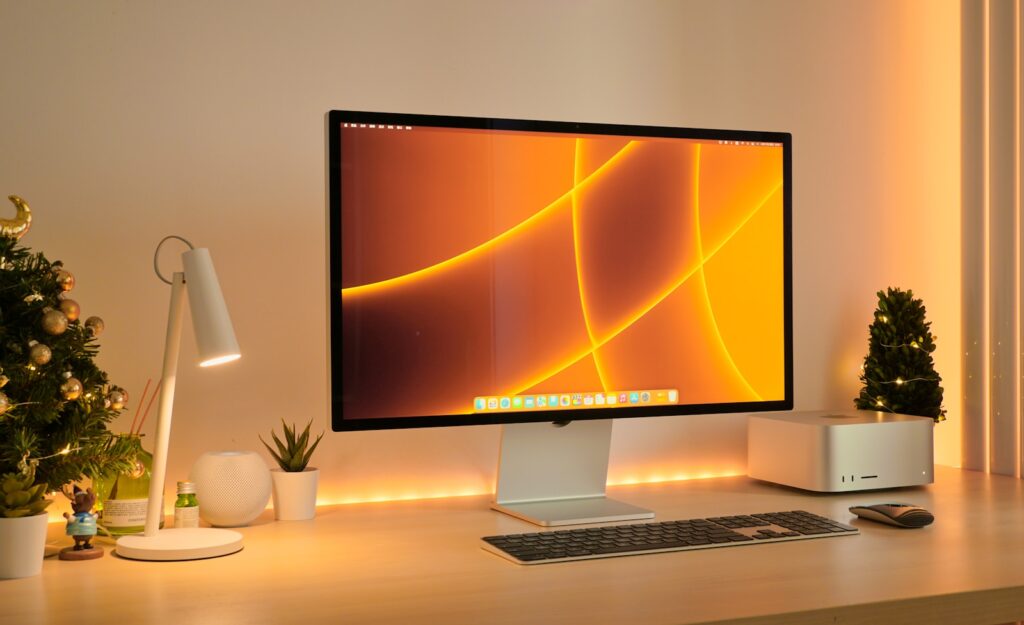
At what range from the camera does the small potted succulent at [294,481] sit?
1.55 meters

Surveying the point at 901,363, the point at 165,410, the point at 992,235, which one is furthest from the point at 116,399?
the point at 992,235

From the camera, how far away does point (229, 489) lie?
4.85 feet

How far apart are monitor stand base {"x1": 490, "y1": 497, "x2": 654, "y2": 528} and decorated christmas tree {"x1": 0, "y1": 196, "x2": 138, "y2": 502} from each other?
54 centimetres

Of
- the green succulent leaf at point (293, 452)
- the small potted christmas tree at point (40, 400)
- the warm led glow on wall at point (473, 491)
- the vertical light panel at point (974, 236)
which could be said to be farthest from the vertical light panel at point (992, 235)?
the small potted christmas tree at point (40, 400)

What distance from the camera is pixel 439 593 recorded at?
1.12 meters

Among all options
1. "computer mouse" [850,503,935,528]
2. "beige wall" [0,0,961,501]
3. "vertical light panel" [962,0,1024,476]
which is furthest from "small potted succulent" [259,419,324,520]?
"vertical light panel" [962,0,1024,476]

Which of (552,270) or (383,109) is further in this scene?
(383,109)

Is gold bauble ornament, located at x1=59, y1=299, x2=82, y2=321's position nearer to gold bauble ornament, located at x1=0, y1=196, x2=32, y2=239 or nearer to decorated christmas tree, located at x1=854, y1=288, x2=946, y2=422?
gold bauble ornament, located at x1=0, y1=196, x2=32, y2=239

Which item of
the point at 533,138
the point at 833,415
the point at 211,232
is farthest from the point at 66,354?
the point at 833,415

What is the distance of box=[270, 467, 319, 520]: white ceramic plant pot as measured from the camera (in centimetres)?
155

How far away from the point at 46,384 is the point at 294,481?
39 centimetres

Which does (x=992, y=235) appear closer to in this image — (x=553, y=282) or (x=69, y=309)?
(x=553, y=282)

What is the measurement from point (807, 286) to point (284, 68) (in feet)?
3.45

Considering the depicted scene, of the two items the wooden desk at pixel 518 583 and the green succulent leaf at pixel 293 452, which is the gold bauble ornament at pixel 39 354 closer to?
the wooden desk at pixel 518 583
